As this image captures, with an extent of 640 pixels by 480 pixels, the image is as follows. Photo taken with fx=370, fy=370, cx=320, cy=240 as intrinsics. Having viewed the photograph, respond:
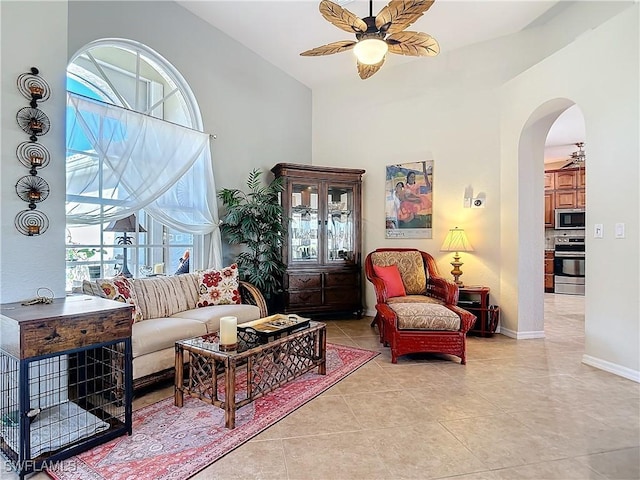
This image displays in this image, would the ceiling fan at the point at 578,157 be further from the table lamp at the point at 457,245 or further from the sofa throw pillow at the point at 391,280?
the sofa throw pillow at the point at 391,280

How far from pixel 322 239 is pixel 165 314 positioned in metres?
2.29

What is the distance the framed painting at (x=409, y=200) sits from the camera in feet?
15.8

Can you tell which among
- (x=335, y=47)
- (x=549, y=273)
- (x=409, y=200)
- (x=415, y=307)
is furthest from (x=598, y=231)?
(x=549, y=273)

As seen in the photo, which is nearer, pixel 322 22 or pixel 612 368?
pixel 612 368

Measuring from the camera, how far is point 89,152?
302 cm

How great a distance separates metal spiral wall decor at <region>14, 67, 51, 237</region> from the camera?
212 centimetres

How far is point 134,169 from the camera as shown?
322 centimetres

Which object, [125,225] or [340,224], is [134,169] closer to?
[125,225]

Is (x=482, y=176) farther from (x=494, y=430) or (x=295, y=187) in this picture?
(x=494, y=430)

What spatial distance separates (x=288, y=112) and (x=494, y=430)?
4.53 metres

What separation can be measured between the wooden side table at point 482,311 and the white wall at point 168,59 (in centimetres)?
297

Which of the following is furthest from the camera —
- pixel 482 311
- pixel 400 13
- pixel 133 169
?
pixel 482 311

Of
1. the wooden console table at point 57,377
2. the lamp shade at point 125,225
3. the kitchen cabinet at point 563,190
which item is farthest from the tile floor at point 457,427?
the kitchen cabinet at point 563,190

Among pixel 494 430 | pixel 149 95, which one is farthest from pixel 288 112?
pixel 494 430
